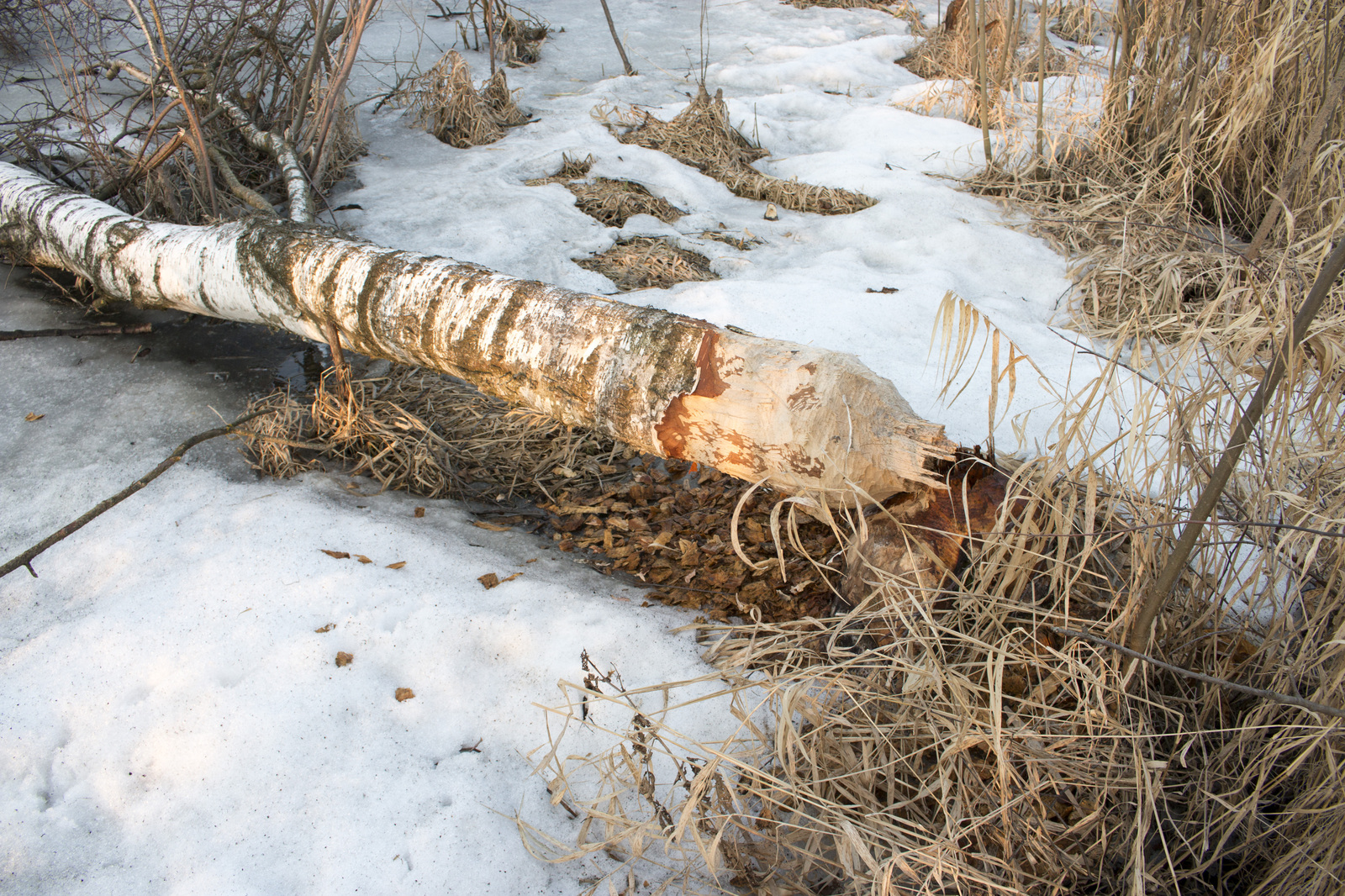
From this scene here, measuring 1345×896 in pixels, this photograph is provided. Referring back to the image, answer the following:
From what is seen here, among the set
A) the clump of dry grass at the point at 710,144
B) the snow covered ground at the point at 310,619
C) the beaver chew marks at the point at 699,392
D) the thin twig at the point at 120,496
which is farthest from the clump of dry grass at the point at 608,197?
the beaver chew marks at the point at 699,392

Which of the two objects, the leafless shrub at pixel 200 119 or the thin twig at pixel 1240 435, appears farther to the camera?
the leafless shrub at pixel 200 119

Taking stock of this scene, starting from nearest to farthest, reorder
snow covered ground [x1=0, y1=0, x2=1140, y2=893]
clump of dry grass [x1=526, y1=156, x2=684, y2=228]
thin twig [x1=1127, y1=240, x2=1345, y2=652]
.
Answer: thin twig [x1=1127, y1=240, x2=1345, y2=652], snow covered ground [x1=0, y1=0, x2=1140, y2=893], clump of dry grass [x1=526, y1=156, x2=684, y2=228]

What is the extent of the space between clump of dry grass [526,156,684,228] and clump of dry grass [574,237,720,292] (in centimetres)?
38

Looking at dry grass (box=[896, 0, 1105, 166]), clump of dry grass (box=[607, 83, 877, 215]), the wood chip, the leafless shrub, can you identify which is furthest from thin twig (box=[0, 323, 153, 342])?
dry grass (box=[896, 0, 1105, 166])

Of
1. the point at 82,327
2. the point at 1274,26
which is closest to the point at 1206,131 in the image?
the point at 1274,26

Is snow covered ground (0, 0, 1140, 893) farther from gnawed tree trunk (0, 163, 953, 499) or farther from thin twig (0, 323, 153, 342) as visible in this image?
gnawed tree trunk (0, 163, 953, 499)

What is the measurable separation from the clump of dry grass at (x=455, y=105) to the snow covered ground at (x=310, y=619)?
1.41 m

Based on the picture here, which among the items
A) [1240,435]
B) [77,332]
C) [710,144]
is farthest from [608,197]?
[1240,435]

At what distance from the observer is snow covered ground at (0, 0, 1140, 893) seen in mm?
1433

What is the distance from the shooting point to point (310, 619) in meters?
1.81

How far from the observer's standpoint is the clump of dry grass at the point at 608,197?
4.09 m

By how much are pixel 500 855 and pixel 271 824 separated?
0.46 m

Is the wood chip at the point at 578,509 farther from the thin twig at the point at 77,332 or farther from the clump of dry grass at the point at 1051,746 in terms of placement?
the thin twig at the point at 77,332

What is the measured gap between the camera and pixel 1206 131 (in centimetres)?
338
